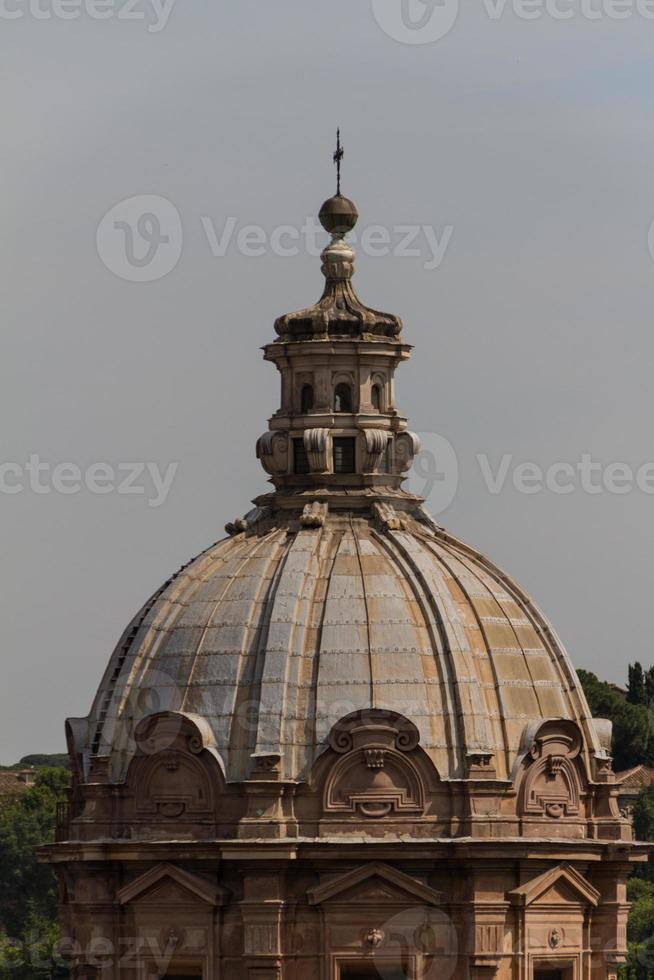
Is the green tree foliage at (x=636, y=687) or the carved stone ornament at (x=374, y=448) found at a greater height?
the green tree foliage at (x=636, y=687)

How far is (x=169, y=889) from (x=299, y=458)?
12.2 meters

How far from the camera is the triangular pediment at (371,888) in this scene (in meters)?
95.5

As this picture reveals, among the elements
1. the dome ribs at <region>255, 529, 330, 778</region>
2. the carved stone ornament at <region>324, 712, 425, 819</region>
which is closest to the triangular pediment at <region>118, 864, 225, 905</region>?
the dome ribs at <region>255, 529, 330, 778</region>

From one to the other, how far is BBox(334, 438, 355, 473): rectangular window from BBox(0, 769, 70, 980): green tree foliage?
215 feet

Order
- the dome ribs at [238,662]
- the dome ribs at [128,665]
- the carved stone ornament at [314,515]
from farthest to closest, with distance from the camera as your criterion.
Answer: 1. the carved stone ornament at [314,515]
2. the dome ribs at [128,665]
3. the dome ribs at [238,662]

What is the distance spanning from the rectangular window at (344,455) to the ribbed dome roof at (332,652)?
4.75 ft

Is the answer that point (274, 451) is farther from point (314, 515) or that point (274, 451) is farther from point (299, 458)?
point (314, 515)

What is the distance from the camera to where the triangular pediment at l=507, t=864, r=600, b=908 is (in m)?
96.6

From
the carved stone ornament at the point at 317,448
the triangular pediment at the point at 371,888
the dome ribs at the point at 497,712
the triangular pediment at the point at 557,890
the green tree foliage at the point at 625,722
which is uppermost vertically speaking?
the green tree foliage at the point at 625,722

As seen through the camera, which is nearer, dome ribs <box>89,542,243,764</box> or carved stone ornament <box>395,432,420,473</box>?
dome ribs <box>89,542,243,764</box>

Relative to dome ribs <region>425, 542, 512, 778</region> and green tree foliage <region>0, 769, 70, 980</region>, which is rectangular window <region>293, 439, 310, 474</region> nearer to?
dome ribs <region>425, 542, 512, 778</region>

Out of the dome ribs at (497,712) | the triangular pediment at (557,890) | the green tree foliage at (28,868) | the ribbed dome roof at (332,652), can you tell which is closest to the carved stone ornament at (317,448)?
the ribbed dome roof at (332,652)

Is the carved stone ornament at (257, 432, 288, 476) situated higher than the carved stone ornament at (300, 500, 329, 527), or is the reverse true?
the carved stone ornament at (257, 432, 288, 476)

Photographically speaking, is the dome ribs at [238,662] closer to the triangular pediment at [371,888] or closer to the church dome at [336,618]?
the church dome at [336,618]
